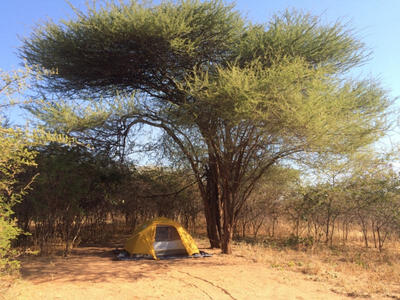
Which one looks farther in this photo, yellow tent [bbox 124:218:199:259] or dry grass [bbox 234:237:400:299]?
yellow tent [bbox 124:218:199:259]

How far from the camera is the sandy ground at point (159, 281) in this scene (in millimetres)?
4949

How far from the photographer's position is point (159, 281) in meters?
5.72

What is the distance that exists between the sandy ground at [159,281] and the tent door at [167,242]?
0.81m

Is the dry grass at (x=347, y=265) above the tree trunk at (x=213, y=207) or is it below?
below

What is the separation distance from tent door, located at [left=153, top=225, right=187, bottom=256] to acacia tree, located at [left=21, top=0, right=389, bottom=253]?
4.24 feet

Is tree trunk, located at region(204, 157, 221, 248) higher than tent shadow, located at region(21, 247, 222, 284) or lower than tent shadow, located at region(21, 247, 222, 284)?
higher

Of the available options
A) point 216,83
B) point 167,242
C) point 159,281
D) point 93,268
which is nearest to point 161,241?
point 167,242

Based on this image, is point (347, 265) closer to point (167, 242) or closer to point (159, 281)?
point (167, 242)

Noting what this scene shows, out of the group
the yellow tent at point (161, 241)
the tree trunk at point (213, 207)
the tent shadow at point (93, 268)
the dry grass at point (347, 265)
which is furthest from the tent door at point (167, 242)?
the dry grass at point (347, 265)

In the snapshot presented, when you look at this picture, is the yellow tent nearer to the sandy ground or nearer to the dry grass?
the sandy ground

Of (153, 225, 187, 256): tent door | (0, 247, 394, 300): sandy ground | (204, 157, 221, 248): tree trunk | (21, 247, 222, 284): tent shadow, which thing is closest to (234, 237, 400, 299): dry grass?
(0, 247, 394, 300): sandy ground

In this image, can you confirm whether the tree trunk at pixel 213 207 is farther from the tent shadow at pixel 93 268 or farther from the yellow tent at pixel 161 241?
the tent shadow at pixel 93 268

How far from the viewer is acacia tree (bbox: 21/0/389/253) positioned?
6.22 m

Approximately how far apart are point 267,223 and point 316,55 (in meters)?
8.84
